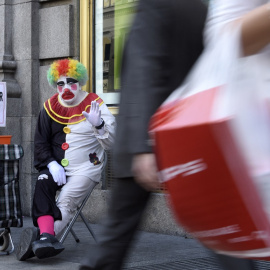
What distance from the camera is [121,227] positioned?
2703 mm

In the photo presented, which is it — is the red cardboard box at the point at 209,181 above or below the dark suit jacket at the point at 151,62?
below

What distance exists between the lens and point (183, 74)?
8.96 ft

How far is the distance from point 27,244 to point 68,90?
1407 mm

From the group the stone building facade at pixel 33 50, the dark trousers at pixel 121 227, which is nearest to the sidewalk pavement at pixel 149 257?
the stone building facade at pixel 33 50

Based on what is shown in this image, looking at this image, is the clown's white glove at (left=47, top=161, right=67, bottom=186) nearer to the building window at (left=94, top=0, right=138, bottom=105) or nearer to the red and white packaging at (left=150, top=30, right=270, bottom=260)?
the building window at (left=94, top=0, right=138, bottom=105)

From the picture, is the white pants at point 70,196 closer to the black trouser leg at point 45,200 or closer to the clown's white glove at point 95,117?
the black trouser leg at point 45,200

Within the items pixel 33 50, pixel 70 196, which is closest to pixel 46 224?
pixel 70 196

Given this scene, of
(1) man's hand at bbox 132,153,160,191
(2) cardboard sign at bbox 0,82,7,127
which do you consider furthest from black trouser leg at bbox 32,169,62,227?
(1) man's hand at bbox 132,153,160,191

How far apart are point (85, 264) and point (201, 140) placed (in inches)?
37.0

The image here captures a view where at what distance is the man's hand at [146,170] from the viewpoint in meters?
2.51

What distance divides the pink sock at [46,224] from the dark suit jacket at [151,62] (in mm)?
3222

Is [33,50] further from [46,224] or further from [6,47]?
[46,224]

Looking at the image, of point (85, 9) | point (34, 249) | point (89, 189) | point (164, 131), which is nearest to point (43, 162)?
point (89, 189)

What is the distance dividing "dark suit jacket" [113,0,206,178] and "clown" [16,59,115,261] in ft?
10.5
